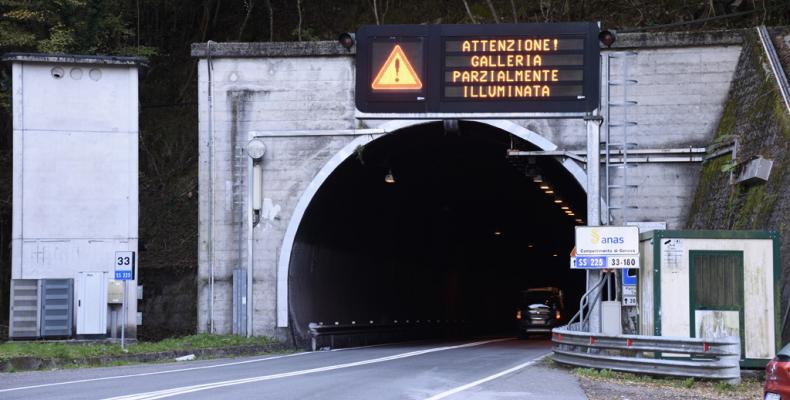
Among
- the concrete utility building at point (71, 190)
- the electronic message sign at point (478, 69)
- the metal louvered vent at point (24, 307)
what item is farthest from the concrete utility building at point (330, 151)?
the metal louvered vent at point (24, 307)

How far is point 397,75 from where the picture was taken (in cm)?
2225

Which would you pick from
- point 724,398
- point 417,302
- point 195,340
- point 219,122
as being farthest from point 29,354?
point 417,302

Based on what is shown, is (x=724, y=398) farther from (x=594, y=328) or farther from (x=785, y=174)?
(x=785, y=174)

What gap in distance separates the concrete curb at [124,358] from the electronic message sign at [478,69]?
728 centimetres

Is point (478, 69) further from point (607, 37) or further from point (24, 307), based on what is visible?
point (24, 307)

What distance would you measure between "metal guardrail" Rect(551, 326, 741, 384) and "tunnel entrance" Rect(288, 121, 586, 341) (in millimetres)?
9523

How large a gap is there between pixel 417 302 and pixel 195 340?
17.3 meters

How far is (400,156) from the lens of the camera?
32.8m

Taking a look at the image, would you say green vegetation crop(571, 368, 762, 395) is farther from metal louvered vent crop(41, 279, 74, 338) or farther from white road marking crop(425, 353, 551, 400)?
metal louvered vent crop(41, 279, 74, 338)

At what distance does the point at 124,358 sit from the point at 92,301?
398 cm

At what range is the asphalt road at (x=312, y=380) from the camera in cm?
1462

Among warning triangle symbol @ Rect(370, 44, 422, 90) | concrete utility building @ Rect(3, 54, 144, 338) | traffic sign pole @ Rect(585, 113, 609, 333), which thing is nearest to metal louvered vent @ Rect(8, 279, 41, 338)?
concrete utility building @ Rect(3, 54, 144, 338)

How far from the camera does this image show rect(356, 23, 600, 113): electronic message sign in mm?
21969

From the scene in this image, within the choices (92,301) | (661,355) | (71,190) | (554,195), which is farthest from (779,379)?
(554,195)
